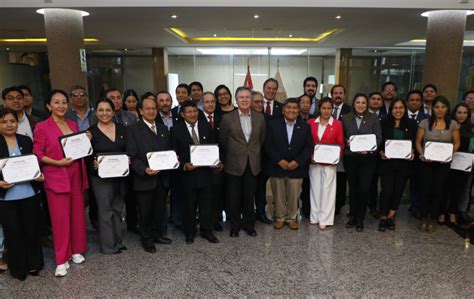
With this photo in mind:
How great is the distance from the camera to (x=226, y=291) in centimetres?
309

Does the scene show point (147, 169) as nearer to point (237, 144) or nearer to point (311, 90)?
point (237, 144)

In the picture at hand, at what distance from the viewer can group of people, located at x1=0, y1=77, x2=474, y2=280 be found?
327 cm

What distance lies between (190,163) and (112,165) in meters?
0.78

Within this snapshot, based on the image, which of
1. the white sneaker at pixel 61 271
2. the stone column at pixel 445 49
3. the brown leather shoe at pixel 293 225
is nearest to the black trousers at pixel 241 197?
the brown leather shoe at pixel 293 225

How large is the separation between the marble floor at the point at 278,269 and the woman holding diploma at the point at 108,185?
208 mm

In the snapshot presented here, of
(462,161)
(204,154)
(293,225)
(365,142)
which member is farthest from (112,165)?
(462,161)

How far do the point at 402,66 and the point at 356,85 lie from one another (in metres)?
1.80

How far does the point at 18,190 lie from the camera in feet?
10.0

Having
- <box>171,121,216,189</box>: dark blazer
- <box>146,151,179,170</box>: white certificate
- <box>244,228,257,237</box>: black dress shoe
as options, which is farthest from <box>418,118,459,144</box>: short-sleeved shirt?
<box>146,151,179,170</box>: white certificate

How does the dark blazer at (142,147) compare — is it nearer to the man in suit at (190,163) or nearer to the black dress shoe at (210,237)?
the man in suit at (190,163)

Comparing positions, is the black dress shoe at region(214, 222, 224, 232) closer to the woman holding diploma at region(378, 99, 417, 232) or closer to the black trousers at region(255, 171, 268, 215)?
the black trousers at region(255, 171, 268, 215)

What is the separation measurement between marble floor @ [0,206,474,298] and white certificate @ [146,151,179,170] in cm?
96

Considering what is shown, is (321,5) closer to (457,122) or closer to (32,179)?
(457,122)

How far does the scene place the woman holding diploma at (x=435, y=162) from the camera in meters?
4.09
